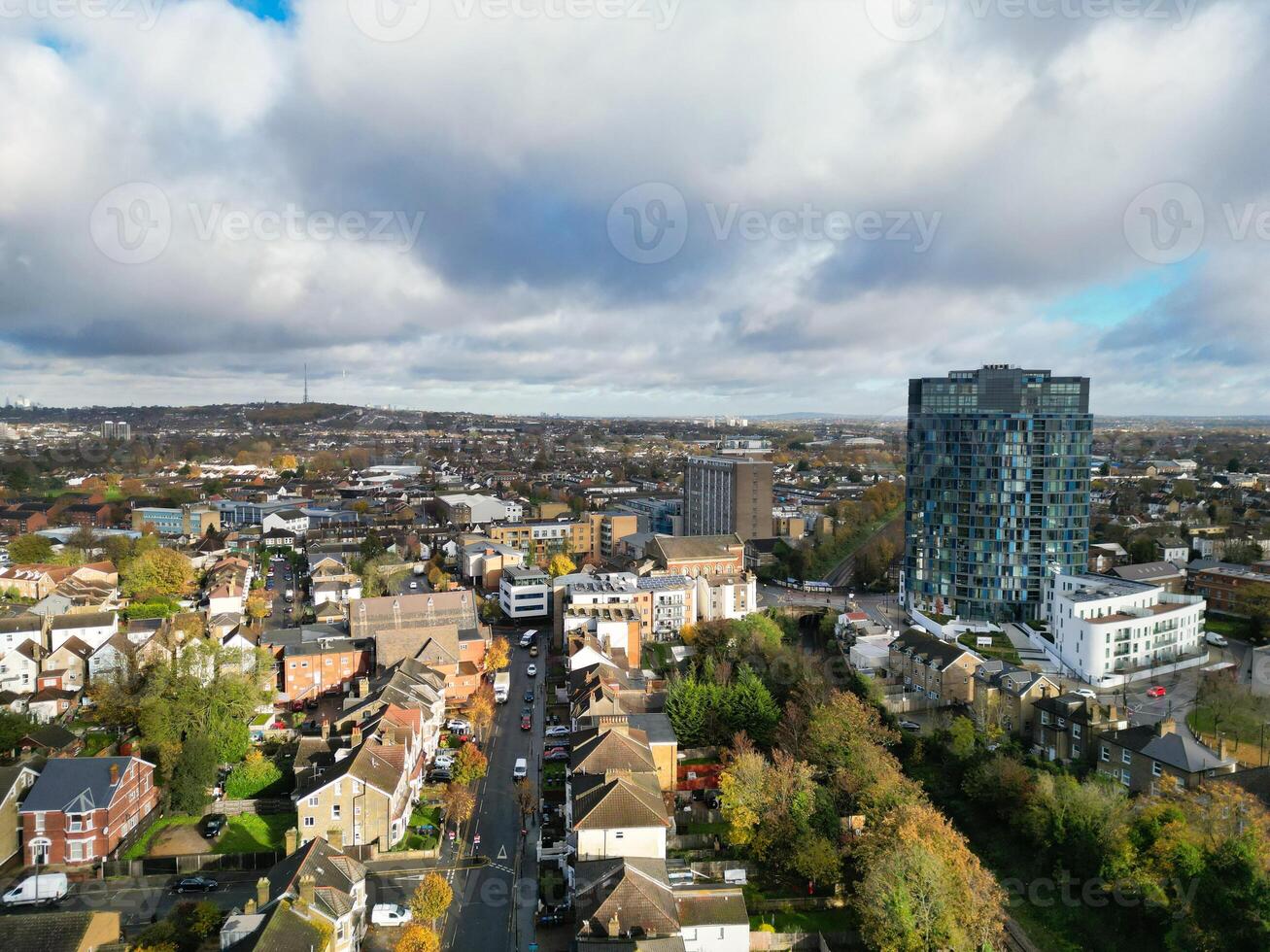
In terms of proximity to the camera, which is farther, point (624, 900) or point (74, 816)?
point (74, 816)

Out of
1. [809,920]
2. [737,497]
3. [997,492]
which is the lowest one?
[809,920]

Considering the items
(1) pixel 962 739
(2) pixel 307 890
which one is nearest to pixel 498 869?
(2) pixel 307 890

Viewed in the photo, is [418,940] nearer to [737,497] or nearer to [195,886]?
[195,886]

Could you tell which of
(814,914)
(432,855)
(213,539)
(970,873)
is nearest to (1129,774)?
(970,873)

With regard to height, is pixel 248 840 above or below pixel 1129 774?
below

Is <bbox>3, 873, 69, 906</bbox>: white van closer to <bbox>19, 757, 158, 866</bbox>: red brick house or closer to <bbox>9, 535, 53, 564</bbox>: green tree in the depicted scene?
<bbox>19, 757, 158, 866</bbox>: red brick house

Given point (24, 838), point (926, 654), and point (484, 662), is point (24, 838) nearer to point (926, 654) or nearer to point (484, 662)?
point (484, 662)

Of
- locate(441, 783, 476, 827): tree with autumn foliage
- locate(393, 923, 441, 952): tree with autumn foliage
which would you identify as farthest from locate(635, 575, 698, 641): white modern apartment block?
locate(393, 923, 441, 952): tree with autumn foliage
